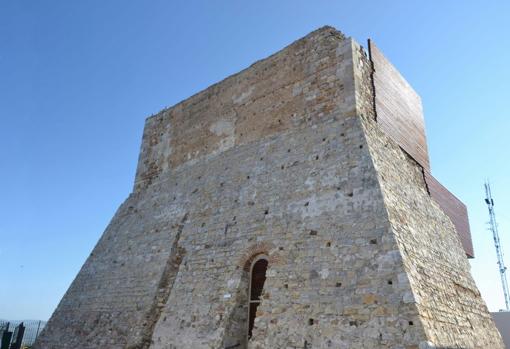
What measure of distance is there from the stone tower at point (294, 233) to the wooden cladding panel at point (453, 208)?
3.4 inches

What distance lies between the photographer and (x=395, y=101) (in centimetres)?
996

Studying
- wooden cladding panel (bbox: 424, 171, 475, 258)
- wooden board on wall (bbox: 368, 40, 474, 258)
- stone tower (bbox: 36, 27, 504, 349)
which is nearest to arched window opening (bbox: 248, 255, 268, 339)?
stone tower (bbox: 36, 27, 504, 349)

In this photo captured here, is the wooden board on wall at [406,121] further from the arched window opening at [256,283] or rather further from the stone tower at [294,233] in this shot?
the arched window opening at [256,283]

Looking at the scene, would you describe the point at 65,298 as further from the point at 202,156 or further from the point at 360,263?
the point at 360,263

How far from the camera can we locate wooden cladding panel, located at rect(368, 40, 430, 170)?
9.15m

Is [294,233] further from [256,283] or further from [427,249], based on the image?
[427,249]

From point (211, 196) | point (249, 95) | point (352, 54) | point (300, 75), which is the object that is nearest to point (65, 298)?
point (211, 196)

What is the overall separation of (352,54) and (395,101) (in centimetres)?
209

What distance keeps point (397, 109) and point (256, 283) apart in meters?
5.70

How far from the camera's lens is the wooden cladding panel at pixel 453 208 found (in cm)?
1005

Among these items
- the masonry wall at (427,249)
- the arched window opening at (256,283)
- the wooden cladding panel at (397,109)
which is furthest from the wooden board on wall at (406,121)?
the arched window opening at (256,283)

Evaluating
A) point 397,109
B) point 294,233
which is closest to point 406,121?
point 397,109

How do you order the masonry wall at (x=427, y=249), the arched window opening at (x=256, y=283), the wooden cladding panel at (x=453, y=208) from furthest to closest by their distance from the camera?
the wooden cladding panel at (x=453, y=208) → the arched window opening at (x=256, y=283) → the masonry wall at (x=427, y=249)

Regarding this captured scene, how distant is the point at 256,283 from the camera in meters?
7.49
